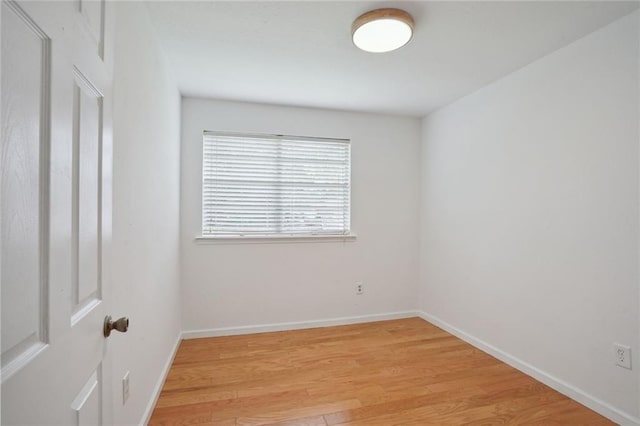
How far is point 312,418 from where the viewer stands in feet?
5.69

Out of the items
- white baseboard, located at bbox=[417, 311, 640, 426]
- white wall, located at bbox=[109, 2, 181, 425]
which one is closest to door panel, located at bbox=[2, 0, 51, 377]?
white wall, located at bbox=[109, 2, 181, 425]

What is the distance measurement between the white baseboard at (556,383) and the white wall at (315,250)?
2.92 ft

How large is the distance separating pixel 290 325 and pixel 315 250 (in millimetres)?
859

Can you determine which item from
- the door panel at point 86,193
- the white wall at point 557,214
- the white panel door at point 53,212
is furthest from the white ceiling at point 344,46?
the door panel at point 86,193

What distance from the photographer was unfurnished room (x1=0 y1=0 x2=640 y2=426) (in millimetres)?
607

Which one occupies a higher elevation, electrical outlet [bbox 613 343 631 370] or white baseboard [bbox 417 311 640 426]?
electrical outlet [bbox 613 343 631 370]

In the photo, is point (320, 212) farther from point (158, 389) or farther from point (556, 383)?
point (556, 383)

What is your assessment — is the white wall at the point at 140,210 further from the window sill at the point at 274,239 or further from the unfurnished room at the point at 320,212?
the window sill at the point at 274,239

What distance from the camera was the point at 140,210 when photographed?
5.23 feet

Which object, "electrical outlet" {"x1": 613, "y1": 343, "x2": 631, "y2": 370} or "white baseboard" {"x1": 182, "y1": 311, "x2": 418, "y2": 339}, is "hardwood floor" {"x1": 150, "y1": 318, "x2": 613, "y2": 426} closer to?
"white baseboard" {"x1": 182, "y1": 311, "x2": 418, "y2": 339}

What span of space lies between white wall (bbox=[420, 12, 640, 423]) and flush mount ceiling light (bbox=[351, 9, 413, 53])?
1225mm

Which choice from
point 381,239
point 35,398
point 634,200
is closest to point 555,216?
point 634,200

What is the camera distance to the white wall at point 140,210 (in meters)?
1.30

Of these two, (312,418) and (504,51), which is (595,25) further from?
(312,418)
